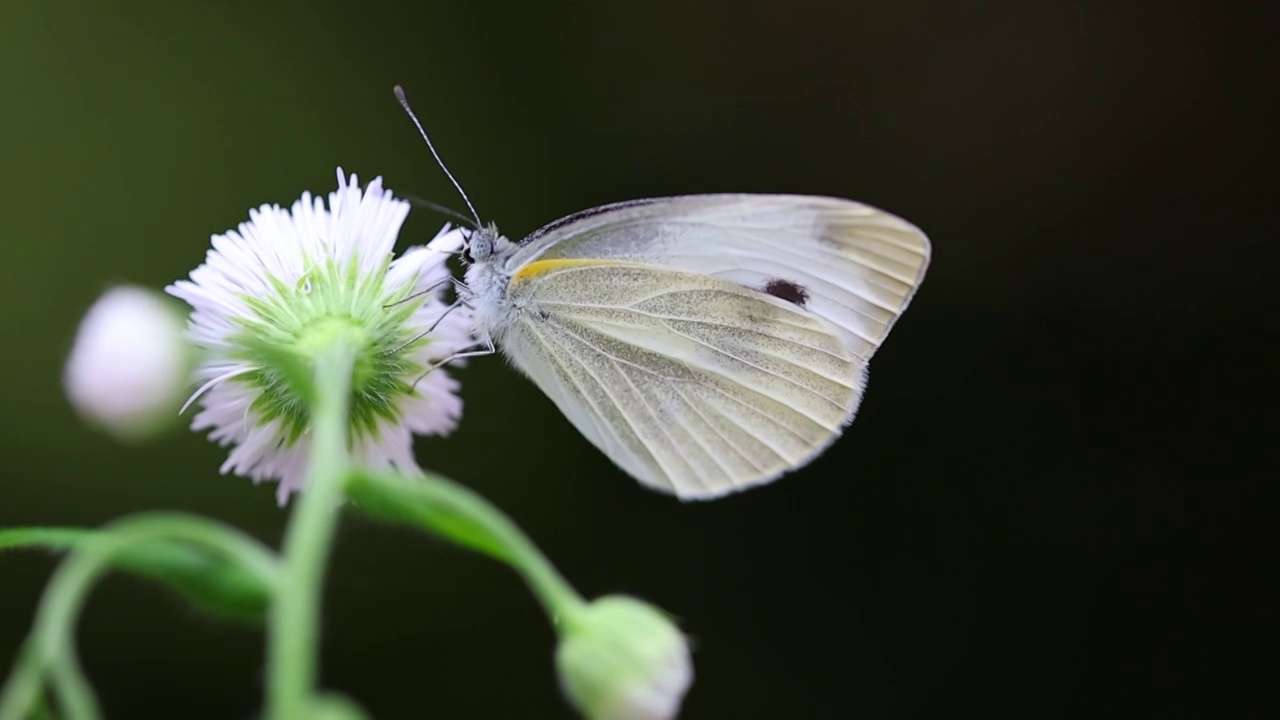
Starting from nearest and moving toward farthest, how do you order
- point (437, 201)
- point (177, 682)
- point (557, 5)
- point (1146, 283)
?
point (437, 201)
point (177, 682)
point (557, 5)
point (1146, 283)

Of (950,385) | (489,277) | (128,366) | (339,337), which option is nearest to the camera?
(128,366)

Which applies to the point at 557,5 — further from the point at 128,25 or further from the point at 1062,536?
the point at 1062,536

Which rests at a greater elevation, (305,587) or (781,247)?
(781,247)

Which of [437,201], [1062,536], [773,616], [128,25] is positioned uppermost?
[128,25]

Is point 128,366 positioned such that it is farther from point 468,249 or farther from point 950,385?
point 950,385

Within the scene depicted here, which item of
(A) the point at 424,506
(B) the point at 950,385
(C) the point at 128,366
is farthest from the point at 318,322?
(B) the point at 950,385

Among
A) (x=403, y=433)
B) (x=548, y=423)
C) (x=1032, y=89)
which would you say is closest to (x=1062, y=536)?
(x=1032, y=89)
